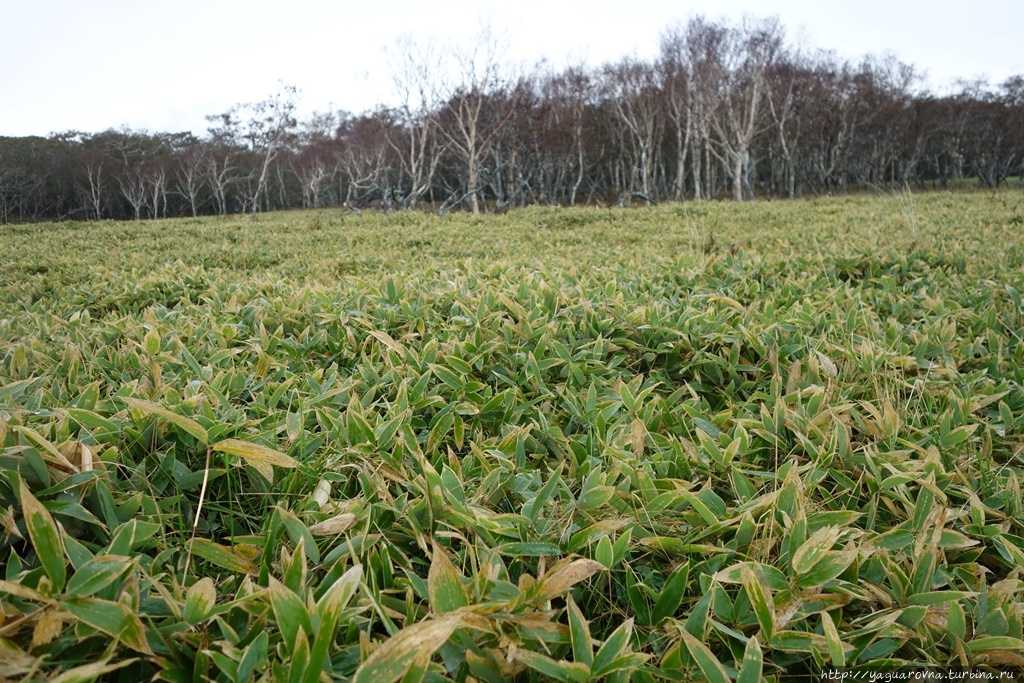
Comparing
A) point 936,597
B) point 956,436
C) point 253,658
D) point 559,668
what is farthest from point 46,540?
point 956,436

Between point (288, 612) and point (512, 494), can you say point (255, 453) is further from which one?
point (512, 494)

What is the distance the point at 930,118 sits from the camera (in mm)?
33094

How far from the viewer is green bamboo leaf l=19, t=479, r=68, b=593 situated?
795 mm

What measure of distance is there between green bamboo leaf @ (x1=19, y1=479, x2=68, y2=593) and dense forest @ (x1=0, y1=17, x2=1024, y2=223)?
19.7 metres

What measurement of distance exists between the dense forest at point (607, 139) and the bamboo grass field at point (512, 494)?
59.7 feet

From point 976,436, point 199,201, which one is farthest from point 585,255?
point 199,201

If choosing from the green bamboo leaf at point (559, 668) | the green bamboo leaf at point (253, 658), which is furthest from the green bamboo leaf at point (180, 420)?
the green bamboo leaf at point (559, 668)

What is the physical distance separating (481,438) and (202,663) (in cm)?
101

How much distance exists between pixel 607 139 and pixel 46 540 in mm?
40128

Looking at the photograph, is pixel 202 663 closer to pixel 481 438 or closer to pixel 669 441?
pixel 481 438

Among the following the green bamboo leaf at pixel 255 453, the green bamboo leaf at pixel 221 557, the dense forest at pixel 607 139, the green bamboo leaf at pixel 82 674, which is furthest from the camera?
the dense forest at pixel 607 139

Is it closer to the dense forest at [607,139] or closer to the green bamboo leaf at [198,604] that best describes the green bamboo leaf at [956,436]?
the green bamboo leaf at [198,604]

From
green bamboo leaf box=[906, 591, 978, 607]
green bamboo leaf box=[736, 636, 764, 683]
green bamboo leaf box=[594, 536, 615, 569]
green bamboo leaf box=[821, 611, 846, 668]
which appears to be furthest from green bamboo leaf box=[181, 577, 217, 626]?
green bamboo leaf box=[906, 591, 978, 607]

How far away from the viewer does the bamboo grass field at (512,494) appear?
2.81 ft
